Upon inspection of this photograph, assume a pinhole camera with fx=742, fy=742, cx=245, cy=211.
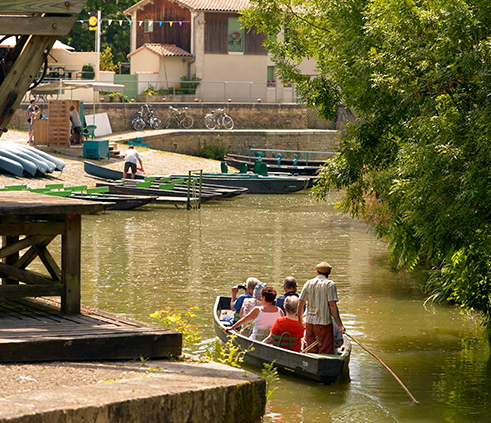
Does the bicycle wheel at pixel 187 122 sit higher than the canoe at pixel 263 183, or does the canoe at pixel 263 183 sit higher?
the bicycle wheel at pixel 187 122

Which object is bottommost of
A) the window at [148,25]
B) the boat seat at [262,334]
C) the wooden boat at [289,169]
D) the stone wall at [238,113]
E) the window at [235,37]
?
the boat seat at [262,334]

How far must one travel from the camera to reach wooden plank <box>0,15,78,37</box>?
6496mm

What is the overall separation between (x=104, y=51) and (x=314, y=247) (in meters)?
36.8

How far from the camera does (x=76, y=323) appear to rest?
6.57m

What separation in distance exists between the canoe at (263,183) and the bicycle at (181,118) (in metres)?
11.4

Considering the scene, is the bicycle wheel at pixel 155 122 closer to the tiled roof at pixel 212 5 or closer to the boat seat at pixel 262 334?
the tiled roof at pixel 212 5

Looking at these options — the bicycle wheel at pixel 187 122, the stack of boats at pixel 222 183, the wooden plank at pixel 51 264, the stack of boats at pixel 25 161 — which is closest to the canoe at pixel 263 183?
the stack of boats at pixel 222 183

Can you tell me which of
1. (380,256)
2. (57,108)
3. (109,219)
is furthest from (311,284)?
(57,108)

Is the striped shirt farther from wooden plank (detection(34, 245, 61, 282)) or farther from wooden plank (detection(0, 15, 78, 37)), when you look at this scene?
wooden plank (detection(0, 15, 78, 37))

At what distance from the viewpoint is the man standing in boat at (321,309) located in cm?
892

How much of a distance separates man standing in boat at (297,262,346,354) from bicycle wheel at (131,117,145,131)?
34.6 m

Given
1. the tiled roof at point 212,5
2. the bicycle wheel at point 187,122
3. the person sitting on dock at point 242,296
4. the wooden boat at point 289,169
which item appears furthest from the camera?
the tiled roof at point 212,5

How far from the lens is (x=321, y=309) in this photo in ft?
→ 29.6

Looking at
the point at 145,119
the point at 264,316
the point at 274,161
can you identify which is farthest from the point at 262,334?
the point at 145,119
